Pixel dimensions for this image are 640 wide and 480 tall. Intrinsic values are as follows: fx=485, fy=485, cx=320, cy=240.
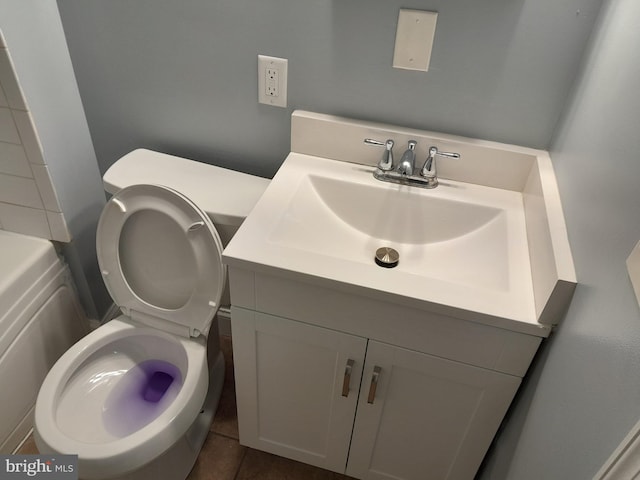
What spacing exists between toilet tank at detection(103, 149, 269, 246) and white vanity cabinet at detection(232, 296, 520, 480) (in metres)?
0.27

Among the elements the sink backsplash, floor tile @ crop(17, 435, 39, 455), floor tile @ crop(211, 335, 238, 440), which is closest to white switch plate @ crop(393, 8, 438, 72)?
the sink backsplash

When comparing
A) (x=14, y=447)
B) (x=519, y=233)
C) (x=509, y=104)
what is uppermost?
(x=509, y=104)

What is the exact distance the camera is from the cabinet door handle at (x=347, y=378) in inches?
42.7

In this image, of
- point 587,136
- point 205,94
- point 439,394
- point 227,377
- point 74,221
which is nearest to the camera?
point 587,136

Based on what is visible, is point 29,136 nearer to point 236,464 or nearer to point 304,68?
point 304,68

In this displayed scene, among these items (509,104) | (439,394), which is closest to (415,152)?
(509,104)

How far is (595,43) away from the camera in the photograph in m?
0.98

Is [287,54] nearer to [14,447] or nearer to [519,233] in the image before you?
[519,233]

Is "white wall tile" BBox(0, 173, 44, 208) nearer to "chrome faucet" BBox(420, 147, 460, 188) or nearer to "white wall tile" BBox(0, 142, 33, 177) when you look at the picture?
"white wall tile" BBox(0, 142, 33, 177)

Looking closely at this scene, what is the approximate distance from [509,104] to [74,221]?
1268 mm

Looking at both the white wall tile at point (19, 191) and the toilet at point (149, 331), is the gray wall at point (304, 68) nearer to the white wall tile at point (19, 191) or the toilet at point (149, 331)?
the toilet at point (149, 331)

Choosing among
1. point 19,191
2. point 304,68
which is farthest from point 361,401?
point 19,191

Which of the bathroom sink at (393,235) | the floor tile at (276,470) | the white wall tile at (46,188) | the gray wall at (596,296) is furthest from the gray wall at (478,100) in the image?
the floor tile at (276,470)

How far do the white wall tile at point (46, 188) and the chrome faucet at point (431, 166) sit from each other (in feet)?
A: 3.31
